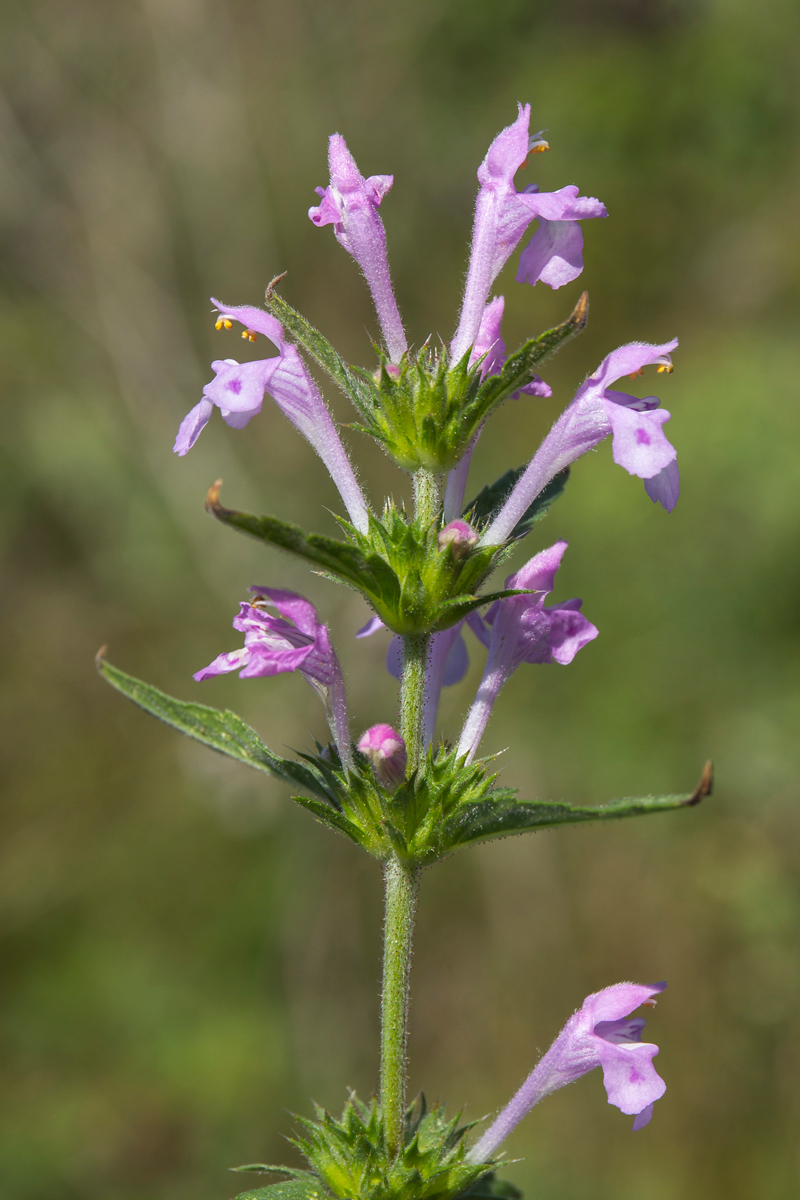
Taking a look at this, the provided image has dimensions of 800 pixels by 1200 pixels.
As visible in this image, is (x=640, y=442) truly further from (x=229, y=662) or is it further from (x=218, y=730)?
(x=218, y=730)

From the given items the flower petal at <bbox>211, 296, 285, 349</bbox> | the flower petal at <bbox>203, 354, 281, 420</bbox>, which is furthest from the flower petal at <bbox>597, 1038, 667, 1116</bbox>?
the flower petal at <bbox>211, 296, 285, 349</bbox>

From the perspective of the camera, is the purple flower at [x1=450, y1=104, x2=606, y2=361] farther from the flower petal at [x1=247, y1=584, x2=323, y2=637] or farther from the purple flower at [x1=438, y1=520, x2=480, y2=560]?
the flower petal at [x1=247, y1=584, x2=323, y2=637]

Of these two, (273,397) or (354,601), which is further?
(354,601)

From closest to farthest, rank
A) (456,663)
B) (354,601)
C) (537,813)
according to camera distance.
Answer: (537,813) < (456,663) < (354,601)

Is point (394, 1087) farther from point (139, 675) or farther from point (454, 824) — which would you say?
point (139, 675)

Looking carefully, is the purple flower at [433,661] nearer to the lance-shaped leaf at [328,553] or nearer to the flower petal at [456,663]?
the flower petal at [456,663]

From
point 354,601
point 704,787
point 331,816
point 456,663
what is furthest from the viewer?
point 354,601

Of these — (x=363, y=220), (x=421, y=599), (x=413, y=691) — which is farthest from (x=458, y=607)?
(x=363, y=220)

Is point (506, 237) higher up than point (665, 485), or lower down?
higher up
